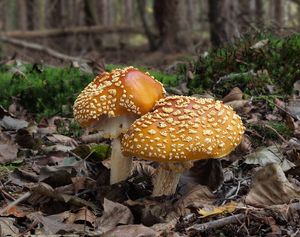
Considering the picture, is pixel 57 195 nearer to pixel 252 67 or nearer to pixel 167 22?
pixel 252 67

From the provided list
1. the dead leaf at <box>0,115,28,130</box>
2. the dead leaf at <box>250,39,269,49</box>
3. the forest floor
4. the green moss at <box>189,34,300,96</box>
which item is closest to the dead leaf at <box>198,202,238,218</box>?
the forest floor

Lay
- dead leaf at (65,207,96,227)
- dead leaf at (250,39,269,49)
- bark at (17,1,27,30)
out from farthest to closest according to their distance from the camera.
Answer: bark at (17,1,27,30) < dead leaf at (250,39,269,49) < dead leaf at (65,207,96,227)

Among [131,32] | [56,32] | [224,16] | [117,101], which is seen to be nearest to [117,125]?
[117,101]

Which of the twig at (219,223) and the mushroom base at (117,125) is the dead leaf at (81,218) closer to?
the mushroom base at (117,125)

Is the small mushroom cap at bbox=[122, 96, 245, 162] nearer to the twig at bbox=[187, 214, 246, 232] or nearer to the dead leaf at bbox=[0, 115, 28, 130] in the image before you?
the twig at bbox=[187, 214, 246, 232]

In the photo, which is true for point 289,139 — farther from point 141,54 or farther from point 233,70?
point 141,54

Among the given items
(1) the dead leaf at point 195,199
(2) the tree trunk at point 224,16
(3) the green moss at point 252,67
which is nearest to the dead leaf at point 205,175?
(1) the dead leaf at point 195,199
